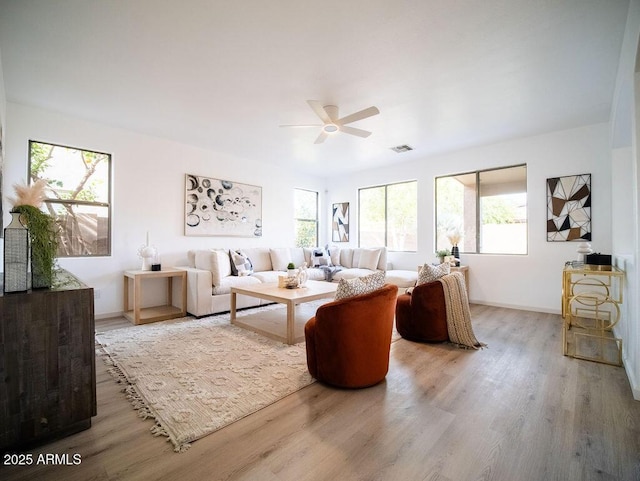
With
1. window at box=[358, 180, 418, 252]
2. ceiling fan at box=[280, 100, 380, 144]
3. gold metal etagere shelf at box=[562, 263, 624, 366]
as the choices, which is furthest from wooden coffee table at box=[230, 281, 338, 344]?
window at box=[358, 180, 418, 252]

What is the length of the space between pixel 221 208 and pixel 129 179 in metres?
1.47

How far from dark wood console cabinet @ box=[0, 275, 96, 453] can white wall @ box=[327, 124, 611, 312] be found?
527 cm

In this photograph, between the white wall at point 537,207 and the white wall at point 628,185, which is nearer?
the white wall at point 628,185

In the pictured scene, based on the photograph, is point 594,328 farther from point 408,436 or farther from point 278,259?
point 278,259

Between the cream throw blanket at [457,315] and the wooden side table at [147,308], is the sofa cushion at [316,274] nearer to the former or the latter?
the wooden side table at [147,308]

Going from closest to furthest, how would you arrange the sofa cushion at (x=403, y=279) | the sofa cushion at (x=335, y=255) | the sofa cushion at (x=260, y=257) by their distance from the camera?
the sofa cushion at (x=403, y=279) < the sofa cushion at (x=260, y=257) < the sofa cushion at (x=335, y=255)

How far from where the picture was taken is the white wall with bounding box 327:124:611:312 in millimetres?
4012

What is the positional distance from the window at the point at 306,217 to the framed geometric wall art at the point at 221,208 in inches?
45.3

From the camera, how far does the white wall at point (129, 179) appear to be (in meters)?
3.55

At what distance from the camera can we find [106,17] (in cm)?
212

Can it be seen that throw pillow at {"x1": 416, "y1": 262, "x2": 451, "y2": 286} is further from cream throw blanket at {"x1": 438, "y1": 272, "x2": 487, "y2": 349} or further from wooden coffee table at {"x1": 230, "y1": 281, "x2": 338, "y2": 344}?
wooden coffee table at {"x1": 230, "y1": 281, "x2": 338, "y2": 344}

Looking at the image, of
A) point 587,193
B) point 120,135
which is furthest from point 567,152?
point 120,135

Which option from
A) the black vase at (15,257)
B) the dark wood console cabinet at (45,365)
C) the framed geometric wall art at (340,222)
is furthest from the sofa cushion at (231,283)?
the framed geometric wall art at (340,222)

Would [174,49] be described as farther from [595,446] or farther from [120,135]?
[595,446]
